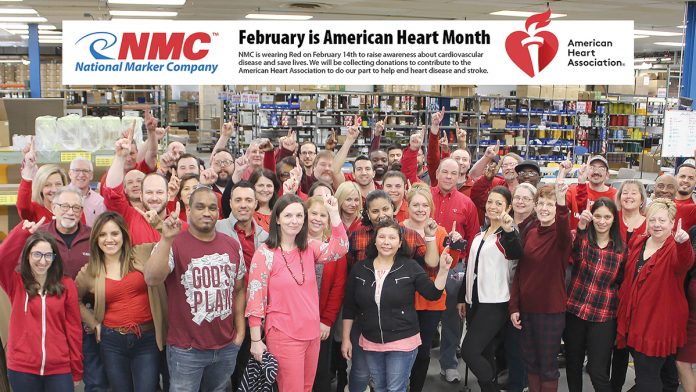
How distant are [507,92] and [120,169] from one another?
20.4 meters

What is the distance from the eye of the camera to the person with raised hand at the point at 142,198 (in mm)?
3604

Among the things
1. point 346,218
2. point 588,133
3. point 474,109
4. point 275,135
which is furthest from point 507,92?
point 346,218

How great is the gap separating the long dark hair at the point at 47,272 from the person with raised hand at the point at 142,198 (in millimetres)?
496

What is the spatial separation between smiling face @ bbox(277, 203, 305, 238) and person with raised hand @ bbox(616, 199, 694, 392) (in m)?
1.97

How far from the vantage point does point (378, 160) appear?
547cm

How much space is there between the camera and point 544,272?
3.77 metres

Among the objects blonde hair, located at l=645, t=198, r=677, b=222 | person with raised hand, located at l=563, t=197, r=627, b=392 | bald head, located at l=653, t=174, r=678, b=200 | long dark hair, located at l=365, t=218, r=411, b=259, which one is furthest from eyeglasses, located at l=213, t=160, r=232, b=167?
bald head, located at l=653, t=174, r=678, b=200

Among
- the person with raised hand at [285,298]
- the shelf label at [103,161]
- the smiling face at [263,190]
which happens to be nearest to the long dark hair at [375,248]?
the person with raised hand at [285,298]

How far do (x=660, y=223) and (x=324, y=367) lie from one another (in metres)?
2.10

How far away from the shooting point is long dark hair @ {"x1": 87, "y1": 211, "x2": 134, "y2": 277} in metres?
3.25

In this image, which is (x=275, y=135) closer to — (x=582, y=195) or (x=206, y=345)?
(x=582, y=195)

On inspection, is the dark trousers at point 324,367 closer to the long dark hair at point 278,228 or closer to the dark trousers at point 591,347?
the long dark hair at point 278,228

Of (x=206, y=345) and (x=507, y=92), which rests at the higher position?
(x=507, y=92)

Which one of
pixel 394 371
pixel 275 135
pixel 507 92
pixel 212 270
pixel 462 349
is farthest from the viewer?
pixel 507 92
